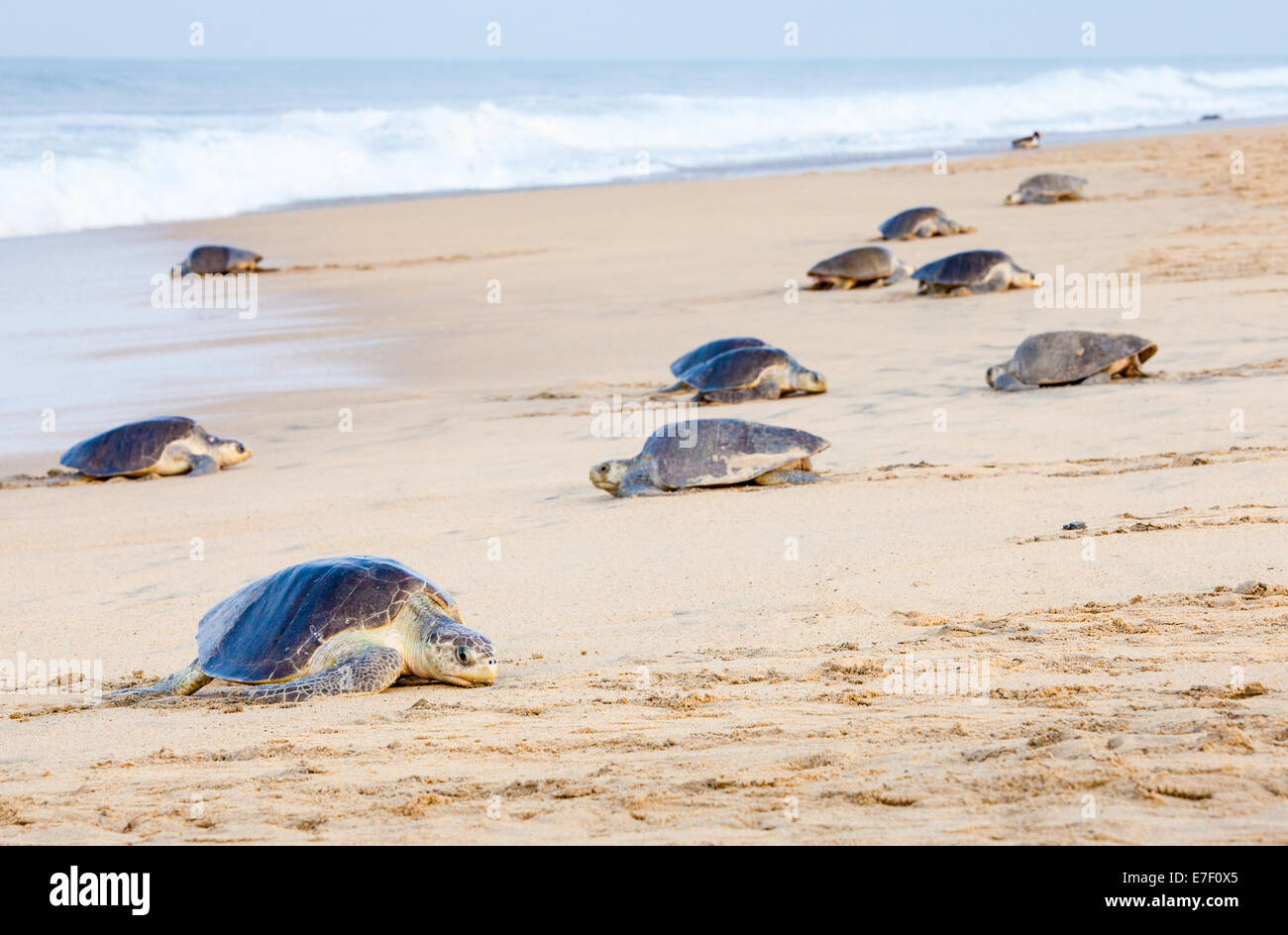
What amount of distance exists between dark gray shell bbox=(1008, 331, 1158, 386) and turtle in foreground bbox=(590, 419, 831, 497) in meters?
2.45

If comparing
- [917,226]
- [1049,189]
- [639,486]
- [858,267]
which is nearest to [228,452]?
→ [639,486]

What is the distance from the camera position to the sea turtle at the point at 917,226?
18.3 metres

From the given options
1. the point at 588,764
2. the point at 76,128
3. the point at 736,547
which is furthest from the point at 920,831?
the point at 76,128

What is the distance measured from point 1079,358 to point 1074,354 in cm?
4

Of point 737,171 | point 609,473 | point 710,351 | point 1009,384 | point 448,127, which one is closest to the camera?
point 609,473

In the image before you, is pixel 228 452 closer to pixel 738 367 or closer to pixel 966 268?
pixel 738 367

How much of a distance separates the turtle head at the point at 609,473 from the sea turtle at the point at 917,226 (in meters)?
12.4

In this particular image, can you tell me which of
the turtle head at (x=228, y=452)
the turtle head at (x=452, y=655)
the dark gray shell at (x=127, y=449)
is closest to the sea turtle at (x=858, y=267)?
the turtle head at (x=228, y=452)

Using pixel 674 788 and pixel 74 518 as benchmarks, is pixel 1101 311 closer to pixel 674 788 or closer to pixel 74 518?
pixel 74 518

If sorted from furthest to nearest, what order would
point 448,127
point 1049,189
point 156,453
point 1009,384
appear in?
point 448,127 → point 1049,189 → point 1009,384 → point 156,453

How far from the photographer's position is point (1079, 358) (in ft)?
28.4

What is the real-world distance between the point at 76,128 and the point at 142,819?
38.3 metres

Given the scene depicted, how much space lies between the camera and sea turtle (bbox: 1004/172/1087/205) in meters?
21.4

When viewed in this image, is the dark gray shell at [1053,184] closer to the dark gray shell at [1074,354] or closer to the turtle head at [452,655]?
the dark gray shell at [1074,354]
